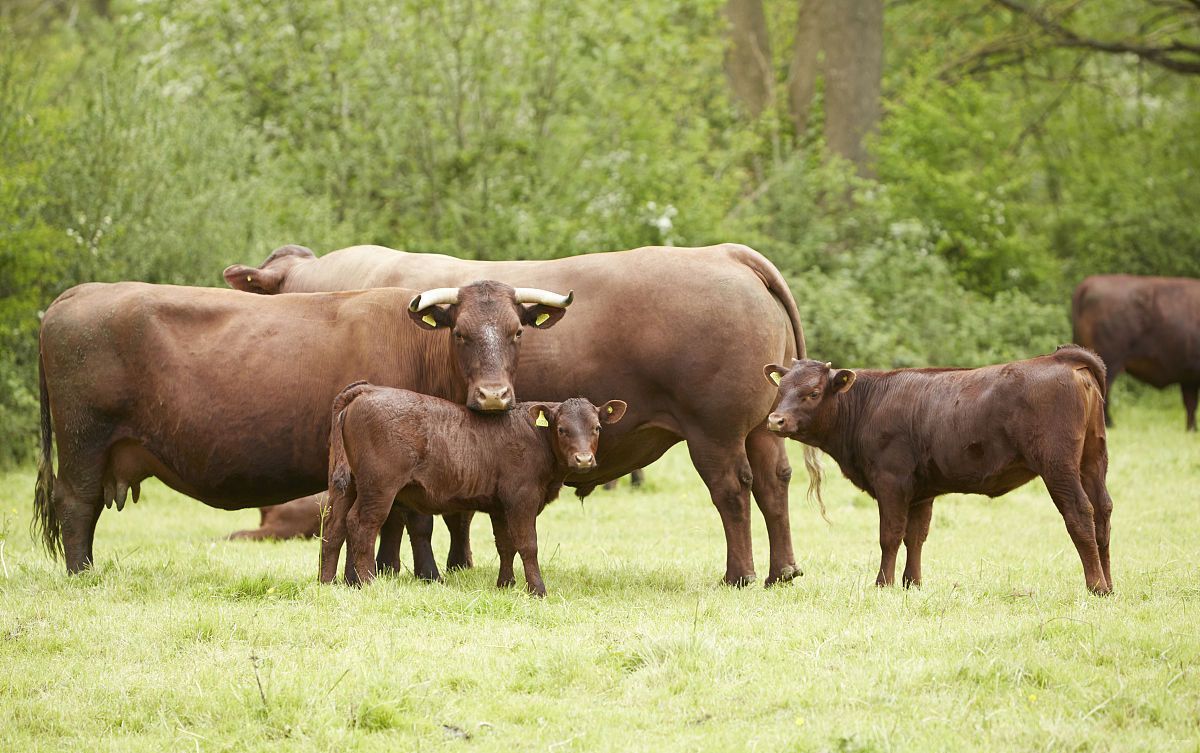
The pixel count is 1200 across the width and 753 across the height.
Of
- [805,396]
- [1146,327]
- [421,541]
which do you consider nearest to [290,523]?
[421,541]

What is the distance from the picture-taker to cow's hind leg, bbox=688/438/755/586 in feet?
29.4

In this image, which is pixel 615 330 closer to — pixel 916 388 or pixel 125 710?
pixel 916 388

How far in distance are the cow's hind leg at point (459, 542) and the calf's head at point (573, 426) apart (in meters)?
1.48

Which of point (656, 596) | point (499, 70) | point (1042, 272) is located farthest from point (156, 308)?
point (1042, 272)

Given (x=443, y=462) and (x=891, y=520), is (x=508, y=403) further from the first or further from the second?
(x=891, y=520)

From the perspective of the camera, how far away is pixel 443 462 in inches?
321

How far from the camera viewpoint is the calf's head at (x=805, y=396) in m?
8.69

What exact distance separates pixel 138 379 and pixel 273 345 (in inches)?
35.8

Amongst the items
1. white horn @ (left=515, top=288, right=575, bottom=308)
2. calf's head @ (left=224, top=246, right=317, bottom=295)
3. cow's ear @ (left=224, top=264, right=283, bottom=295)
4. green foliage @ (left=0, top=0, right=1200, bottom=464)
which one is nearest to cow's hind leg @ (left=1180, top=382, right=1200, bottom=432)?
green foliage @ (left=0, top=0, right=1200, bottom=464)

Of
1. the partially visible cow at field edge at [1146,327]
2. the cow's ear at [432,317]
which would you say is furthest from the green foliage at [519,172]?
the cow's ear at [432,317]

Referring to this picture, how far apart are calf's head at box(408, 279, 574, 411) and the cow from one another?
32 cm

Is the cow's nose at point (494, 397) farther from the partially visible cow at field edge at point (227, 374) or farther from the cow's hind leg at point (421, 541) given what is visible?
the cow's hind leg at point (421, 541)

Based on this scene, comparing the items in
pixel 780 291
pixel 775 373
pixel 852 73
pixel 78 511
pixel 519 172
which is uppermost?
pixel 852 73

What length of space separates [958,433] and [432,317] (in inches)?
132
